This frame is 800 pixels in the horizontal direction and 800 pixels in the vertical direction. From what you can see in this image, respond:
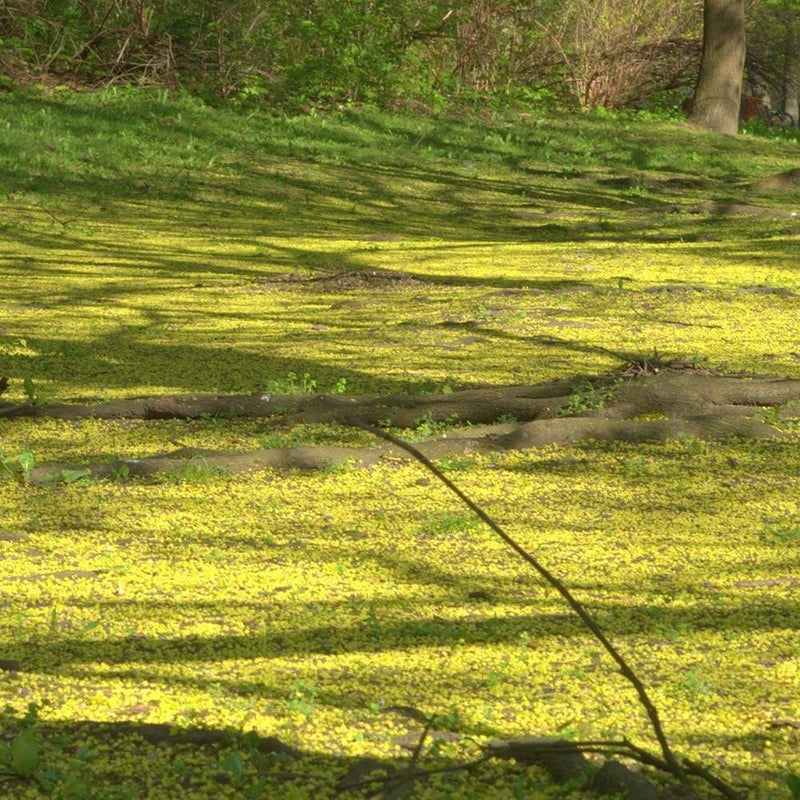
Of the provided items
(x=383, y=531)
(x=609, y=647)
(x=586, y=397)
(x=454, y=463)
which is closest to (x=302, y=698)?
(x=609, y=647)

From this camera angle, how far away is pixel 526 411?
5.91 metres

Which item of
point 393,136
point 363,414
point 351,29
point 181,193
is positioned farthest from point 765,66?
point 363,414

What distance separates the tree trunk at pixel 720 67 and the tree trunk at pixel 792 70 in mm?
8099

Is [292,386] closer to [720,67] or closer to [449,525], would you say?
[449,525]

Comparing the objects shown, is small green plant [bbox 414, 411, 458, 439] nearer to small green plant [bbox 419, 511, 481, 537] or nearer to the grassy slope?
the grassy slope

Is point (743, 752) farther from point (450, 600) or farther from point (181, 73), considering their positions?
point (181, 73)

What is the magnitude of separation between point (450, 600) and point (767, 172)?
629 inches

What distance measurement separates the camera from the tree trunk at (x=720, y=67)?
2080 cm

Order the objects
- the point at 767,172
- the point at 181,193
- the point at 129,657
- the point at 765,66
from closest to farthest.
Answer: the point at 129,657, the point at 181,193, the point at 767,172, the point at 765,66

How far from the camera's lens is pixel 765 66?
31.5m

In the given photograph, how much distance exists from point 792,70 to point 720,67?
655 inches

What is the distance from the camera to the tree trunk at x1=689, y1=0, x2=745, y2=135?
68.2ft

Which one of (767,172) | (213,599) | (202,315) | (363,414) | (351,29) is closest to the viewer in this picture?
(213,599)

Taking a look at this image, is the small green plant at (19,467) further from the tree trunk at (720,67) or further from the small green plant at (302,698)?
the tree trunk at (720,67)
